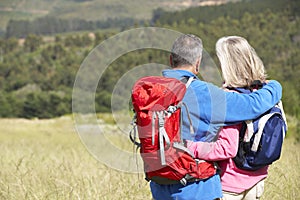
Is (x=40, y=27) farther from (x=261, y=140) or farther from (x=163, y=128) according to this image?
(x=163, y=128)

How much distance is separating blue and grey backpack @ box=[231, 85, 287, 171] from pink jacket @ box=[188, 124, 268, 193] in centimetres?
6

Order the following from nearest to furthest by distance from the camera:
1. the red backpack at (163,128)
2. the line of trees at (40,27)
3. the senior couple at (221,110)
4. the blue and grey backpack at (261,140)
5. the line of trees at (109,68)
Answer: the red backpack at (163,128)
the senior couple at (221,110)
the blue and grey backpack at (261,140)
the line of trees at (109,68)
the line of trees at (40,27)

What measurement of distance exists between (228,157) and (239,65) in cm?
52

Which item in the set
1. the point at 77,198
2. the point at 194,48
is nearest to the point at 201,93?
the point at 194,48

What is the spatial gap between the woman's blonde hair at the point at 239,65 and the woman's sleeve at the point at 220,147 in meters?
0.28

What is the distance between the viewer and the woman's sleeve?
2877mm

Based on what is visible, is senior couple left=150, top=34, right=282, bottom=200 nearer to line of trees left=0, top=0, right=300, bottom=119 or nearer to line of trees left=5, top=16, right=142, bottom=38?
line of trees left=0, top=0, right=300, bottom=119

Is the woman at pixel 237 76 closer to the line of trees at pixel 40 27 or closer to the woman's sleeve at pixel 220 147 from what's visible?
the woman's sleeve at pixel 220 147

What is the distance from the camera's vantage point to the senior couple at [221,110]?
9.35 feet

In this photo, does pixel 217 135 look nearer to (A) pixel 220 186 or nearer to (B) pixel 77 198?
(A) pixel 220 186

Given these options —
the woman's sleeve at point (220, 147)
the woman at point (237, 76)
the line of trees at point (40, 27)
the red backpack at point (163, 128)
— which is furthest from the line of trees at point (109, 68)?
the line of trees at point (40, 27)

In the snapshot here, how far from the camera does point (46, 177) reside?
5547 mm

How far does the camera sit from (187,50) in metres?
2.91

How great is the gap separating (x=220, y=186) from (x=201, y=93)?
A: 541mm
